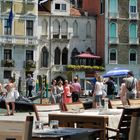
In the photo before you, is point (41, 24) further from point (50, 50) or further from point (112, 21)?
point (112, 21)

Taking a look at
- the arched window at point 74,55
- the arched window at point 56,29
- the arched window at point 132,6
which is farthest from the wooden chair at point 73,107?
the arched window at point 132,6

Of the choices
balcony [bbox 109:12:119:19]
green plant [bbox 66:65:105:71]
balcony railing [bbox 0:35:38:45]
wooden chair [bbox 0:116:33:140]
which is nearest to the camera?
wooden chair [bbox 0:116:33:140]

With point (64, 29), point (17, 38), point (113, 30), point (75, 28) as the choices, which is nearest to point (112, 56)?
point (113, 30)

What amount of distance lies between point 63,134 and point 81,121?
82.3 inches

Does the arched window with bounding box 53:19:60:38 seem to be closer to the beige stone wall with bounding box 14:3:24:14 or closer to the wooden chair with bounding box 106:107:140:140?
the beige stone wall with bounding box 14:3:24:14

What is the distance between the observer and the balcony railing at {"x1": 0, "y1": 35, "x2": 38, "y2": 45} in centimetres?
4750

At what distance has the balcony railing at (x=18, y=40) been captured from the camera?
4750cm

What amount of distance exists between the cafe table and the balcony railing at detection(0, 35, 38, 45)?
41793 millimetres

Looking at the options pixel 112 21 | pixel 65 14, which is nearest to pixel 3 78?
pixel 65 14

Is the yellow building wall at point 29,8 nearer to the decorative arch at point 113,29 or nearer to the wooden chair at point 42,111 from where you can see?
the decorative arch at point 113,29

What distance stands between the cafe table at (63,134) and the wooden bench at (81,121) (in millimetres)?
1315

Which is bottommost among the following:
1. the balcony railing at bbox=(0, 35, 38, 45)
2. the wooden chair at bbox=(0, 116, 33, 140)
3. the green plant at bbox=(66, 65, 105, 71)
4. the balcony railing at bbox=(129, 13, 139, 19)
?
the wooden chair at bbox=(0, 116, 33, 140)

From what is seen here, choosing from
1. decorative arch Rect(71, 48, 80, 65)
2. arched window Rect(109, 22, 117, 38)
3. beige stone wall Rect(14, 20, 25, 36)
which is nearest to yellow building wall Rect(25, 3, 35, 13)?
beige stone wall Rect(14, 20, 25, 36)

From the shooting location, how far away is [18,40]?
48.0m
